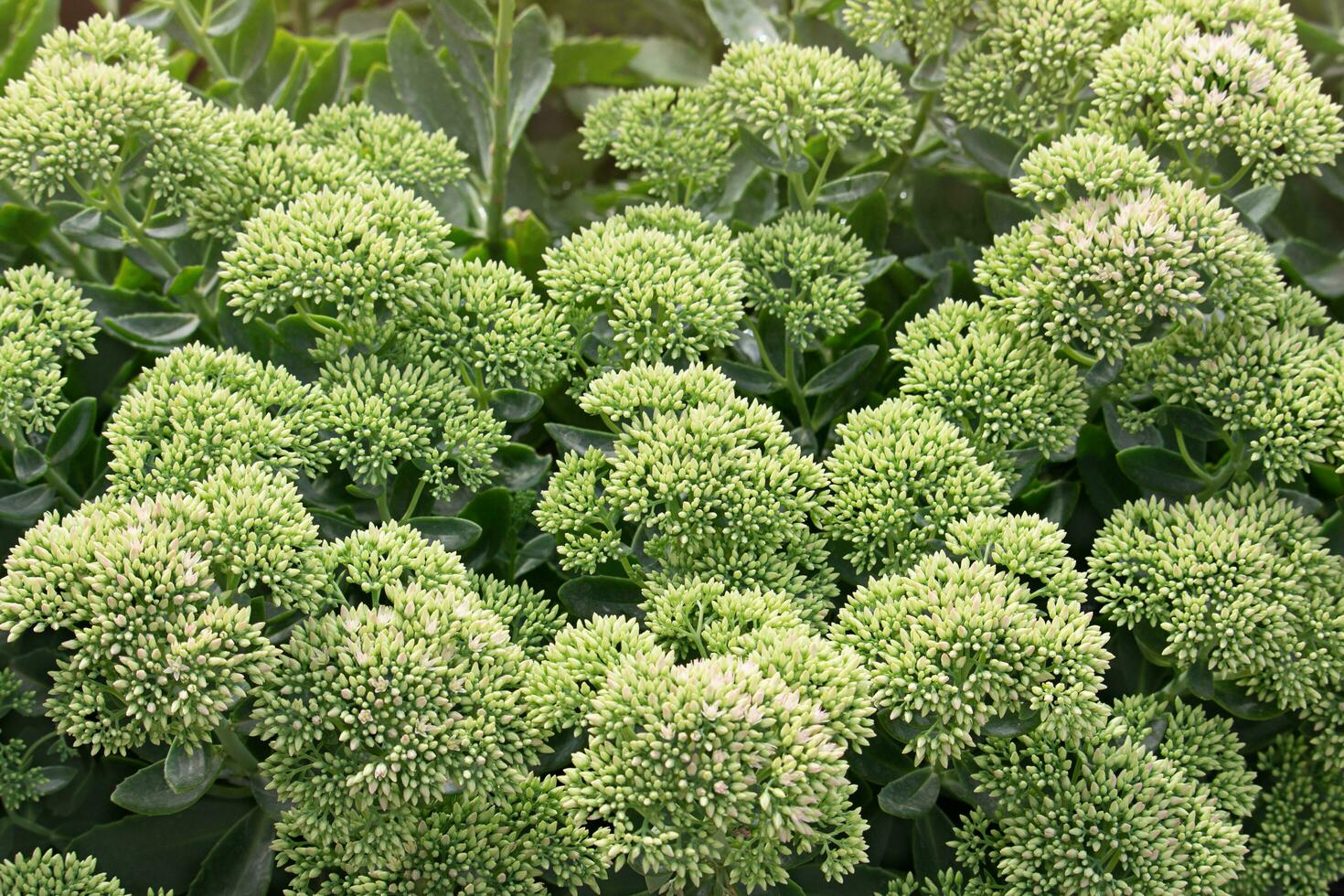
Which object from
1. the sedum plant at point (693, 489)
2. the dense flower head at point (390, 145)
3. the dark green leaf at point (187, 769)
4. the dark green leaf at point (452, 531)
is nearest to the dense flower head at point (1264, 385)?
the sedum plant at point (693, 489)

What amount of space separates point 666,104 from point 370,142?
12.3 inches

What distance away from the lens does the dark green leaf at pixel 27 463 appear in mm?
1075

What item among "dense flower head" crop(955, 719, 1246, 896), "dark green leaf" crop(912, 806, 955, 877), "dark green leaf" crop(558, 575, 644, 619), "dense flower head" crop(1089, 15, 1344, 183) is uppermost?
"dense flower head" crop(1089, 15, 1344, 183)

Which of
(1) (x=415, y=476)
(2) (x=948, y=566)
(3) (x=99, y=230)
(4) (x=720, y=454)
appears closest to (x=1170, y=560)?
(2) (x=948, y=566)

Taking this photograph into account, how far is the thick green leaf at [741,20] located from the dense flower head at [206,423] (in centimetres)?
70

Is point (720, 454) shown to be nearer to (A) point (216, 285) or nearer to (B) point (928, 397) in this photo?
(B) point (928, 397)

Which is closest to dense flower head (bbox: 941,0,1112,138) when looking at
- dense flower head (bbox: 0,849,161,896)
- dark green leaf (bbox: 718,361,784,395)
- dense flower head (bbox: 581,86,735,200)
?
dense flower head (bbox: 581,86,735,200)

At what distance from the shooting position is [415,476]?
109 cm

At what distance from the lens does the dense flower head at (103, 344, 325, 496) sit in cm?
97

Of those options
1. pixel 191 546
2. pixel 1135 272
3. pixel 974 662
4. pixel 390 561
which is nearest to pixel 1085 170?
pixel 1135 272

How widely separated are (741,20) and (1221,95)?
582mm

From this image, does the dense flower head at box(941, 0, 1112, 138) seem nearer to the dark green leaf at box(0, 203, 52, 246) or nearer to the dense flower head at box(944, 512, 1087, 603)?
the dense flower head at box(944, 512, 1087, 603)

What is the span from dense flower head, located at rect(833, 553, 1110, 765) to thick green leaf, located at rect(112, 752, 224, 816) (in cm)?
49

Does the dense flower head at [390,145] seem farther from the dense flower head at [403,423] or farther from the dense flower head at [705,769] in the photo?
the dense flower head at [705,769]
